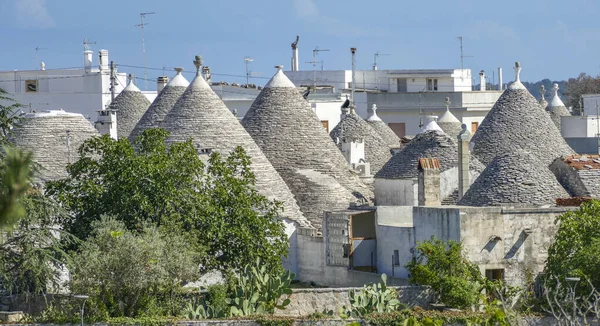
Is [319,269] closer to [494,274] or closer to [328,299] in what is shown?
[494,274]

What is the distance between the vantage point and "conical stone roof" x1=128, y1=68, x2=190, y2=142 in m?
34.5

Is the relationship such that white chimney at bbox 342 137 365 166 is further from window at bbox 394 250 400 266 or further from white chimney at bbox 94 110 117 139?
window at bbox 394 250 400 266

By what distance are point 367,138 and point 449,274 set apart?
2051 cm

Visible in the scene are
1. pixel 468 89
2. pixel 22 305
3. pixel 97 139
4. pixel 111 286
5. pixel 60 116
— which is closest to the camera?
pixel 111 286

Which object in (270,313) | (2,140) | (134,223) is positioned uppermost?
(2,140)

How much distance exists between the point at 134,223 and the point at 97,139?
6.72ft

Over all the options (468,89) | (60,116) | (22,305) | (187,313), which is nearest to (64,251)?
(22,305)

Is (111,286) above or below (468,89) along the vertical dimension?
below

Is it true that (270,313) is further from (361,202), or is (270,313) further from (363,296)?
(361,202)

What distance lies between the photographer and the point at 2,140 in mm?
24344

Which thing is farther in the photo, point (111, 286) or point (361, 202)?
point (361, 202)

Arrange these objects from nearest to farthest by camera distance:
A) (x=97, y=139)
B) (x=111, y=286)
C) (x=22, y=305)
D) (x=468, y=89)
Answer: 1. (x=111, y=286)
2. (x=22, y=305)
3. (x=97, y=139)
4. (x=468, y=89)

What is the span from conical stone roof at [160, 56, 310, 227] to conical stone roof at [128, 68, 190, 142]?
5.04 feet

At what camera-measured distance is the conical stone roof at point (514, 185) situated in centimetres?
2747
